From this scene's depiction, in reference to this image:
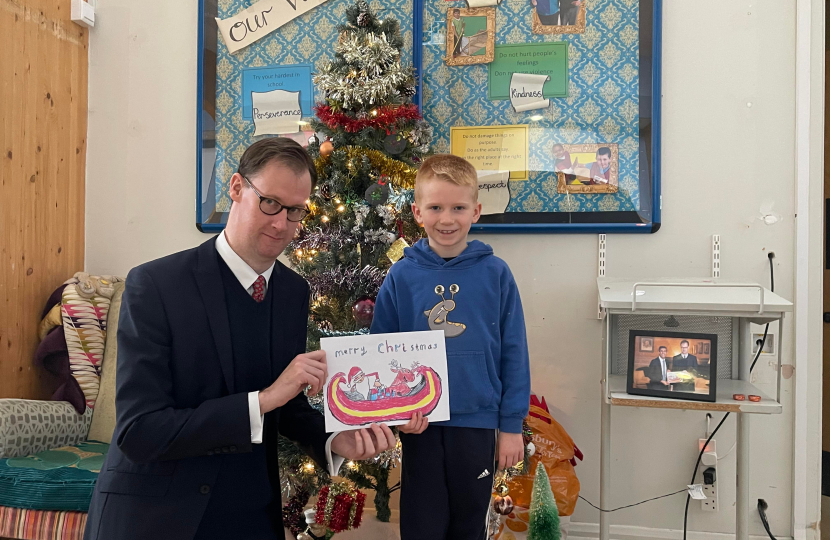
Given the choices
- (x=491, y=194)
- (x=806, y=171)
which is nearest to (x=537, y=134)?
(x=491, y=194)

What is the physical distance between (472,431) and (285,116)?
1724 millimetres

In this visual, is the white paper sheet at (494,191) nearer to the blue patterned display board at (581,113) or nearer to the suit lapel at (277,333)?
the blue patterned display board at (581,113)

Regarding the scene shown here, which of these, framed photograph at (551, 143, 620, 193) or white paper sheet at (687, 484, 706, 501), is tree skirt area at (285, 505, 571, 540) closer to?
white paper sheet at (687, 484, 706, 501)

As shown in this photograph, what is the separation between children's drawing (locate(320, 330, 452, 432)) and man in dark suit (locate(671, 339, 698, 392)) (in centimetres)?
82

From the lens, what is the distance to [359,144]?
84.4 inches

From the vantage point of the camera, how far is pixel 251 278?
1.30 m

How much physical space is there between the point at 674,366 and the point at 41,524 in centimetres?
204

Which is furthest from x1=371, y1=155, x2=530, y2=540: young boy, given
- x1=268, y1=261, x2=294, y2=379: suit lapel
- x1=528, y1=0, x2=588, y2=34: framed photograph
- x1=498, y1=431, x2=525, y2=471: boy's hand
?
x1=528, y1=0, x2=588, y2=34: framed photograph

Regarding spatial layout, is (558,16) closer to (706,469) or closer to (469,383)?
(469,383)

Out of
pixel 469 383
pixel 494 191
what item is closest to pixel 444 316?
pixel 469 383

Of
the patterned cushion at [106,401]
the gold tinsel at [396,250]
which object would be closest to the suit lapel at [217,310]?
the gold tinsel at [396,250]

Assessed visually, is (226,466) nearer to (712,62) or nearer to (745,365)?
(745,365)

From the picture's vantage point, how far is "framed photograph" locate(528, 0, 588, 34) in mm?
2461

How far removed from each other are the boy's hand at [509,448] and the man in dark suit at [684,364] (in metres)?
0.56
